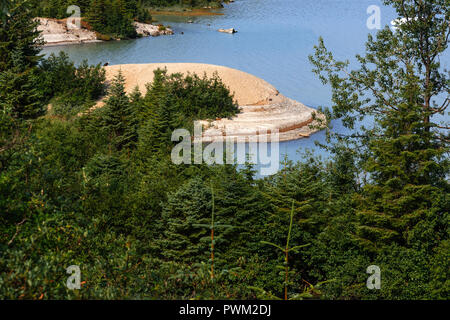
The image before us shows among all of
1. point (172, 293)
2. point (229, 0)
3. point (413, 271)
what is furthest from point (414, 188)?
point (229, 0)

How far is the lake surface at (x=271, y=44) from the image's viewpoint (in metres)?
38.9

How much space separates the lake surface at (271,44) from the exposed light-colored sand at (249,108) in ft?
5.09

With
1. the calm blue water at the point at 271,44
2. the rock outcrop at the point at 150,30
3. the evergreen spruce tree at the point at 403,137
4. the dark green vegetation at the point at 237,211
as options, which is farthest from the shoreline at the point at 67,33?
the evergreen spruce tree at the point at 403,137

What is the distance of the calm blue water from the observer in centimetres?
3894

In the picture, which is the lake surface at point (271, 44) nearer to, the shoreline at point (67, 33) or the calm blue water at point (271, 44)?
the calm blue water at point (271, 44)

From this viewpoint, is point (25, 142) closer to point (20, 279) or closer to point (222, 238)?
point (20, 279)

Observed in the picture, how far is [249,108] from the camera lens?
32594 mm

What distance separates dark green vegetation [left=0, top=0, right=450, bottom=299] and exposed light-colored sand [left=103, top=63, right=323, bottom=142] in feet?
25.4

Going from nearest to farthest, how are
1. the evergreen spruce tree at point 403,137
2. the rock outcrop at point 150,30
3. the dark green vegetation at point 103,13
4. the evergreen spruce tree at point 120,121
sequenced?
the evergreen spruce tree at point 403,137 < the evergreen spruce tree at point 120,121 < the dark green vegetation at point 103,13 < the rock outcrop at point 150,30

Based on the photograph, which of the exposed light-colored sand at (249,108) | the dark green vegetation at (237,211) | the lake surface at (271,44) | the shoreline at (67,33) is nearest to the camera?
the dark green vegetation at (237,211)

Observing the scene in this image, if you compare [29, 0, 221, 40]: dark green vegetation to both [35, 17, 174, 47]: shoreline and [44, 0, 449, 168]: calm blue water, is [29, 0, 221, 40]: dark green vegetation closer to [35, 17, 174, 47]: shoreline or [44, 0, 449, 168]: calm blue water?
[35, 17, 174, 47]: shoreline

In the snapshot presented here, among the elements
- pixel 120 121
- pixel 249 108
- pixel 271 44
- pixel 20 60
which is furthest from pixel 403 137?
pixel 271 44

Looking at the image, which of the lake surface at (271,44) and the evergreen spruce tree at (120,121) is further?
the lake surface at (271,44)

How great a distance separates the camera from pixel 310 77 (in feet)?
129
